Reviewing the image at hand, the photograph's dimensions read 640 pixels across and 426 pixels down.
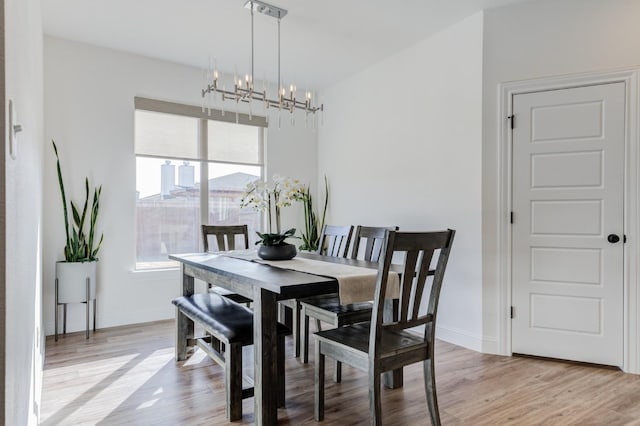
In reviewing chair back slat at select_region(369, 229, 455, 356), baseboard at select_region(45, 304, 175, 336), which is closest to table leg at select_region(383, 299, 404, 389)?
chair back slat at select_region(369, 229, 455, 356)

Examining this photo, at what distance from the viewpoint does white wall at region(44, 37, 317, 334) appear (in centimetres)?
352

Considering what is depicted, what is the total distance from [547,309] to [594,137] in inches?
52.9

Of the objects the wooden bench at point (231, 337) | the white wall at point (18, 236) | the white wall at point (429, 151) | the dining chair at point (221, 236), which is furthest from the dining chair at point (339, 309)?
the white wall at point (18, 236)

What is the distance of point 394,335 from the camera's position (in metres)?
2.05

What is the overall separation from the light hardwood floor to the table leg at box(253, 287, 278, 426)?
20cm

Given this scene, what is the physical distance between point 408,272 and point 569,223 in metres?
1.85

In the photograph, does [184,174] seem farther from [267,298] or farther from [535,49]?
[535,49]

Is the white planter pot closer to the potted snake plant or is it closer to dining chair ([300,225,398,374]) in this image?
the potted snake plant

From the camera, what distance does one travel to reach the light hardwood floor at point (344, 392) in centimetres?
212

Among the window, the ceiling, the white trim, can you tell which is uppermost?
the ceiling

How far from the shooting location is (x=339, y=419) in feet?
6.88

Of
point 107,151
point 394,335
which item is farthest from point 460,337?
point 107,151

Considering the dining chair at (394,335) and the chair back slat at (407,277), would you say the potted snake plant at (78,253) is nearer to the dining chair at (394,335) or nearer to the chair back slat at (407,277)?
the dining chair at (394,335)

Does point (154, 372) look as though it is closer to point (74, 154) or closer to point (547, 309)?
point (74, 154)
